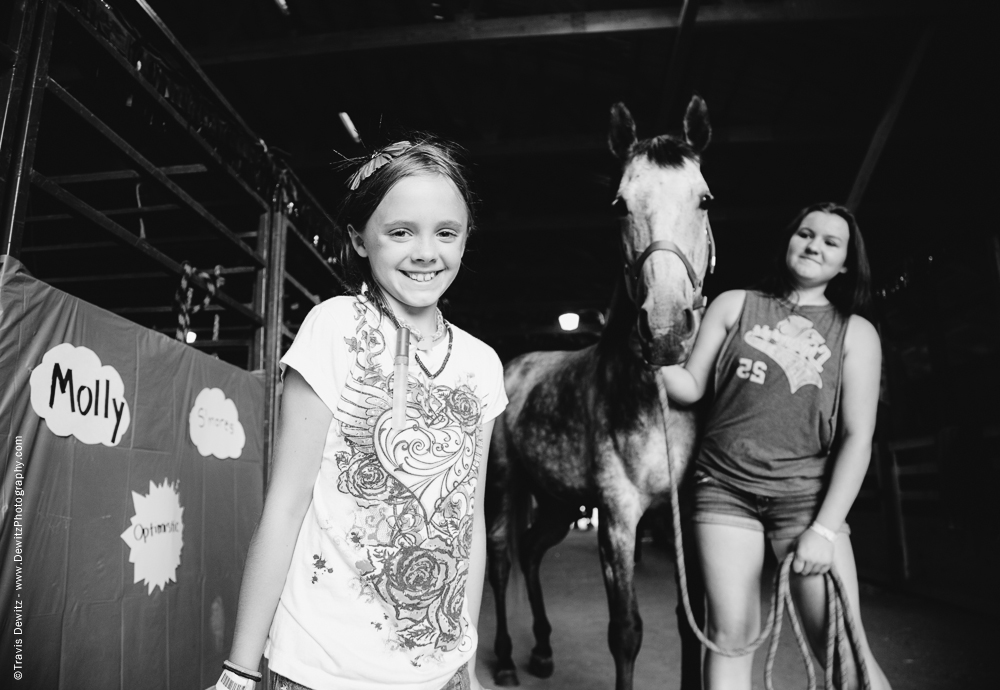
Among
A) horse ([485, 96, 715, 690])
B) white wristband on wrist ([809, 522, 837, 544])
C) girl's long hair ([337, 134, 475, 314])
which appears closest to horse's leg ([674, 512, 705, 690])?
horse ([485, 96, 715, 690])

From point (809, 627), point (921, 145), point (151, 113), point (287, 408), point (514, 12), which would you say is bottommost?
point (809, 627)

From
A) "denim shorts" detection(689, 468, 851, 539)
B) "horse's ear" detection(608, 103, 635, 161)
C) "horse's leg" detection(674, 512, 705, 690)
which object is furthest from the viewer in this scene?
"horse's ear" detection(608, 103, 635, 161)

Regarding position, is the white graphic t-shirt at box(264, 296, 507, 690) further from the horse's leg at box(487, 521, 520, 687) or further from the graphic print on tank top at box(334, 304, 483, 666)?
the horse's leg at box(487, 521, 520, 687)

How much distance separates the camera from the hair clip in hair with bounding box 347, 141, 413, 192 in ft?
2.91

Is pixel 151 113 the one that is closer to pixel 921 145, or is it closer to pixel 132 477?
pixel 132 477

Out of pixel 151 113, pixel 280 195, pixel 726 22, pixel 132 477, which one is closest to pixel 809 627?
pixel 132 477

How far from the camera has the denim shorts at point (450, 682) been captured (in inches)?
29.1

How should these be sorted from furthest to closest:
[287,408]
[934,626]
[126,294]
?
1. [126,294]
2. [934,626]
3. [287,408]

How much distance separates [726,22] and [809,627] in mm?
A: 3997

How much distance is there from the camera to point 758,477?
149 centimetres

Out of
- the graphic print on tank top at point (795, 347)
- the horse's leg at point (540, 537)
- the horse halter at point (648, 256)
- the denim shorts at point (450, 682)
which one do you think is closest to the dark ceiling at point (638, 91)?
the horse halter at point (648, 256)

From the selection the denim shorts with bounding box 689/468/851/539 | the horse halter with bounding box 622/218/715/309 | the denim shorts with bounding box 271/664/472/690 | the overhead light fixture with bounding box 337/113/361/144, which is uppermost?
the overhead light fixture with bounding box 337/113/361/144

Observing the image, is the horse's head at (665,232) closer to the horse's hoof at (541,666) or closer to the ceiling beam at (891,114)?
the horse's hoof at (541,666)

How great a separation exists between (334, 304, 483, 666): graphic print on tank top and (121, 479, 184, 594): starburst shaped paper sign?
1.36 meters
